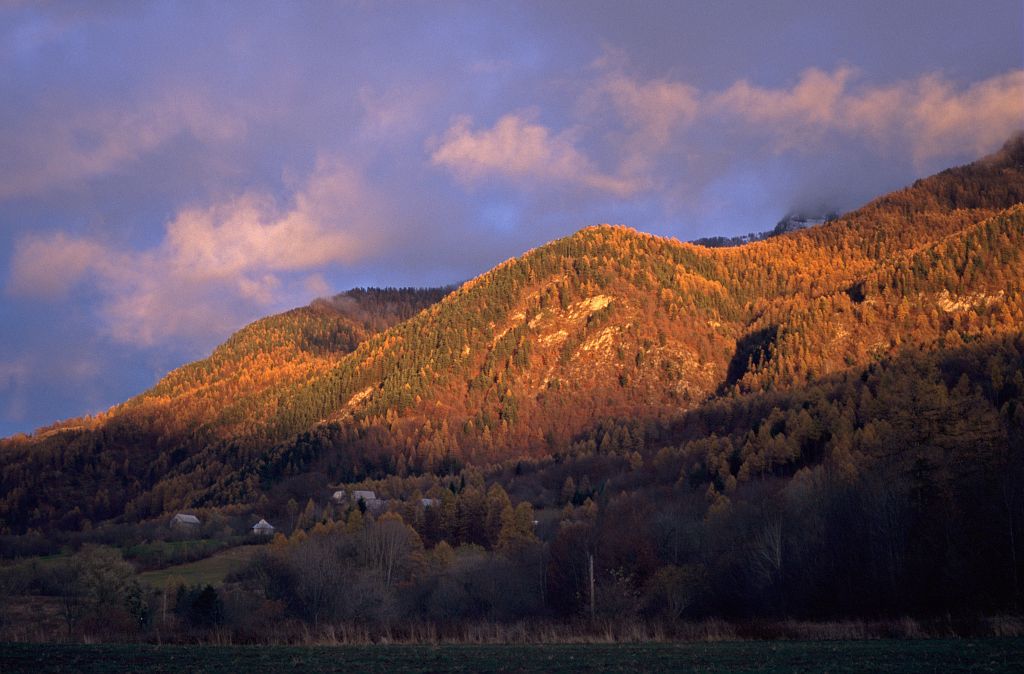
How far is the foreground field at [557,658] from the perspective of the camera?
67.5ft

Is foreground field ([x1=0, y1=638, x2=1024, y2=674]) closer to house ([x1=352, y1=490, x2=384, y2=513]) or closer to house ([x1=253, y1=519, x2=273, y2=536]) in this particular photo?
house ([x1=352, y1=490, x2=384, y2=513])

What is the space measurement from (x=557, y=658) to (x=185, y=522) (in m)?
161

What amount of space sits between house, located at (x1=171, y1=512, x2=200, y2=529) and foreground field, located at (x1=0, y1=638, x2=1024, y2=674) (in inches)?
5770

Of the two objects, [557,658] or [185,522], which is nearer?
[557,658]

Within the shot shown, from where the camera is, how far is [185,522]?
167375 mm

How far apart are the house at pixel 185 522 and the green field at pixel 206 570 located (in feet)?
144

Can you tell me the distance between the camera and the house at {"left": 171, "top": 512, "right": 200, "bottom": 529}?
16412 centimetres

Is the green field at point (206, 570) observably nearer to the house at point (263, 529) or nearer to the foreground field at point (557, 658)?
the house at point (263, 529)

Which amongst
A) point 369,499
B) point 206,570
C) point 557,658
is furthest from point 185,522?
point 557,658

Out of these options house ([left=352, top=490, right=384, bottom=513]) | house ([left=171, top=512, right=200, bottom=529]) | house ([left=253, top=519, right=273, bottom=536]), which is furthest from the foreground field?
house ([left=171, top=512, right=200, bottom=529])

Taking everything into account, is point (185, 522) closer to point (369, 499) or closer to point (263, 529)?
point (263, 529)

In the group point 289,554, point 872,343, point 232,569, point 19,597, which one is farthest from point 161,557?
point 872,343

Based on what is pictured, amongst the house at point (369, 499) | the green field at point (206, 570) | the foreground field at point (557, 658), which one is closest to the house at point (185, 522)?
the house at point (369, 499)

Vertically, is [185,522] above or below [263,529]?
above
